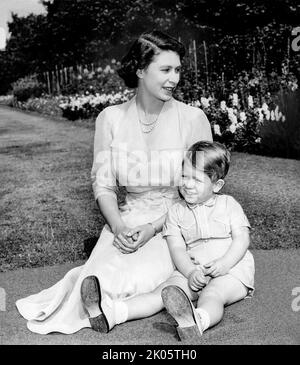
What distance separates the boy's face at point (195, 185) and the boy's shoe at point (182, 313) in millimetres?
667

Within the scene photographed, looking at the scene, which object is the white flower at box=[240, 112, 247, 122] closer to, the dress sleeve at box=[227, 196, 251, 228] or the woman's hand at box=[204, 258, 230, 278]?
the dress sleeve at box=[227, 196, 251, 228]

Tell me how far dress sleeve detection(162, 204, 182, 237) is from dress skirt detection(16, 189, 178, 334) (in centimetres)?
11

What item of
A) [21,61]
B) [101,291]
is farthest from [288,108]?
[21,61]

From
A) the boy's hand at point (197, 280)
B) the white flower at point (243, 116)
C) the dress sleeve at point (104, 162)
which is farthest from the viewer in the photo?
the white flower at point (243, 116)

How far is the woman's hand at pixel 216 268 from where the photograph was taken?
3.08 meters

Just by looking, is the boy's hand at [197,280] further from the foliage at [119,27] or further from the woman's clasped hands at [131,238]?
the foliage at [119,27]

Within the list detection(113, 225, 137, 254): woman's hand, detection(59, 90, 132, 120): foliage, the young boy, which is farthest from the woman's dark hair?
detection(59, 90, 132, 120): foliage

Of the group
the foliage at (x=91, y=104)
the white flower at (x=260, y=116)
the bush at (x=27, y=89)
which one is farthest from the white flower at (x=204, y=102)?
the bush at (x=27, y=89)

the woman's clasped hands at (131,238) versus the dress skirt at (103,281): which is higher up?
the woman's clasped hands at (131,238)

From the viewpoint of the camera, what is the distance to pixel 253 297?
341cm

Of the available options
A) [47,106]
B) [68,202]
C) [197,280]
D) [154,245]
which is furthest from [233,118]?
[47,106]

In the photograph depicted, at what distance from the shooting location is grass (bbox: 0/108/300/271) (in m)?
4.89

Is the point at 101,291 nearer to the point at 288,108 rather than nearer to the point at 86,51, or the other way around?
the point at 288,108

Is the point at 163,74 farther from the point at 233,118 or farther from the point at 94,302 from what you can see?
the point at 233,118
